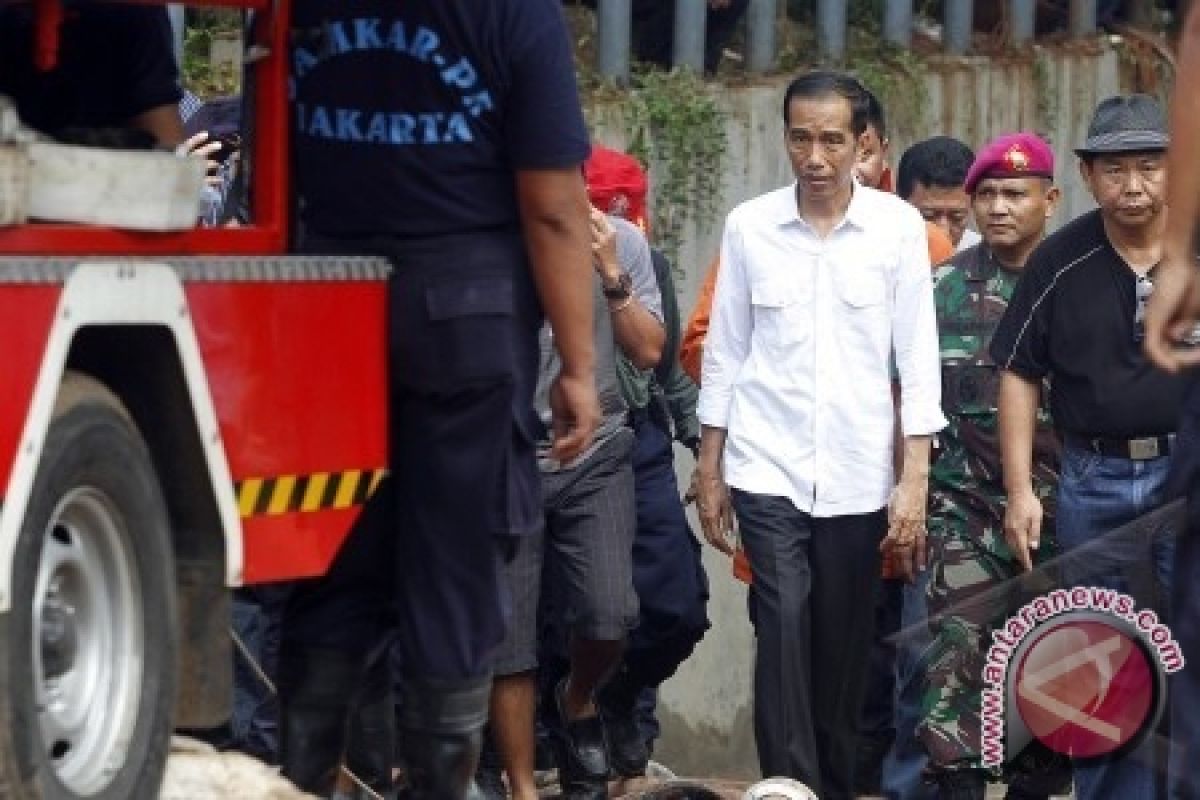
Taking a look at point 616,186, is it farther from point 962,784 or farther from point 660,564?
point 962,784

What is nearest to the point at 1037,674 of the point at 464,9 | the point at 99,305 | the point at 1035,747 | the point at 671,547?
the point at 1035,747

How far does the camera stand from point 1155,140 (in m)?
8.78

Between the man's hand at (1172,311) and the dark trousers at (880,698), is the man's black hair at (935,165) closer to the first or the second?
the dark trousers at (880,698)

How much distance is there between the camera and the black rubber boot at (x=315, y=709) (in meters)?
6.37

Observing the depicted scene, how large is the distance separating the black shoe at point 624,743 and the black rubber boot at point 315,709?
3171 mm

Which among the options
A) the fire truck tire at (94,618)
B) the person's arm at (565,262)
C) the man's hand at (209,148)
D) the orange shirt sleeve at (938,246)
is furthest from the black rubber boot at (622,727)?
the fire truck tire at (94,618)

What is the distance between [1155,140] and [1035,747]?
171 centimetres

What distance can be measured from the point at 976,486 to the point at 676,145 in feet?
6.66

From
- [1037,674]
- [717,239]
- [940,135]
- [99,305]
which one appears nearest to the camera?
[99,305]

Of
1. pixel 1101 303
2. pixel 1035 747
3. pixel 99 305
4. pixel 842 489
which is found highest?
pixel 99 305

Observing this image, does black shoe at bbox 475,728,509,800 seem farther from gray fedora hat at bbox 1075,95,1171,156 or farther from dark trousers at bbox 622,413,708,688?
gray fedora hat at bbox 1075,95,1171,156

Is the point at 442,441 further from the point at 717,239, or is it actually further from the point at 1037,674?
the point at 717,239

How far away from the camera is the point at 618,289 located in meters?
9.04

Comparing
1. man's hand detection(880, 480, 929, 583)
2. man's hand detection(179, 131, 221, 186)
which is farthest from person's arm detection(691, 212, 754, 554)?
man's hand detection(179, 131, 221, 186)
